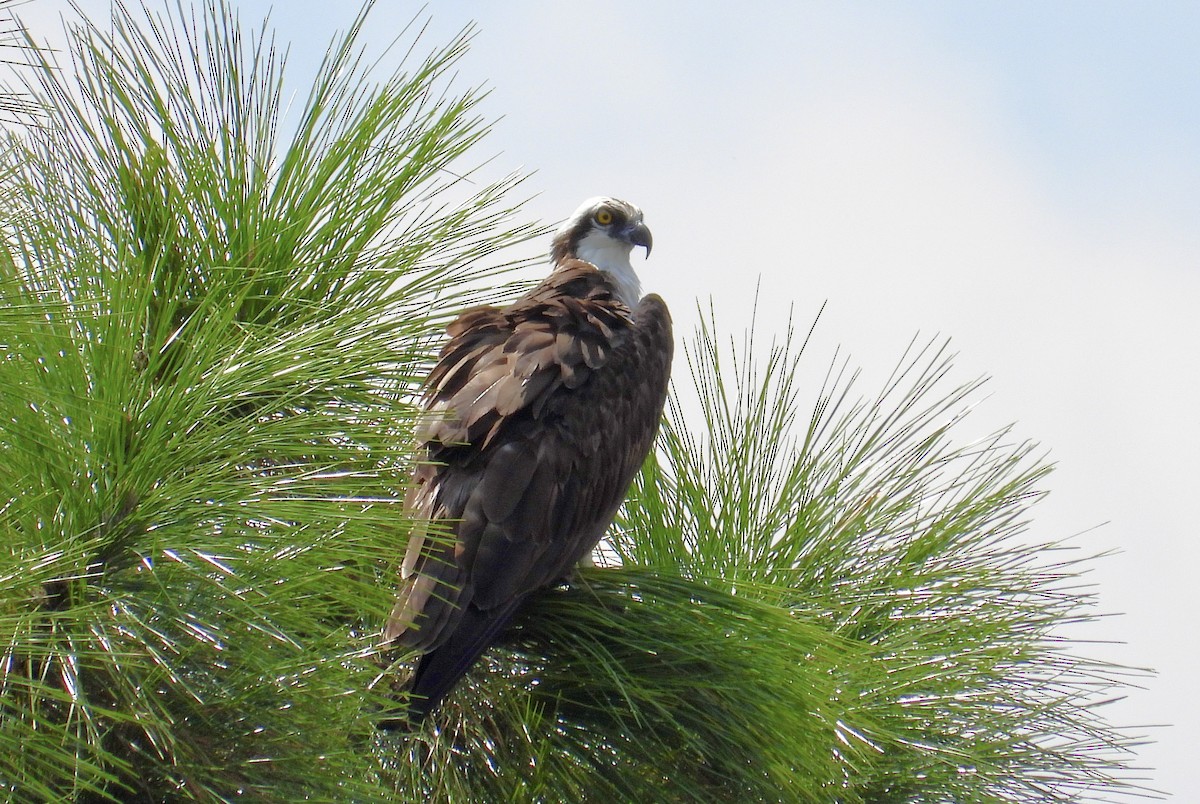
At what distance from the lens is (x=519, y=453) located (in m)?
3.30

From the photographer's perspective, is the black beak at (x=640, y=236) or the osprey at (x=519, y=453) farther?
the black beak at (x=640, y=236)

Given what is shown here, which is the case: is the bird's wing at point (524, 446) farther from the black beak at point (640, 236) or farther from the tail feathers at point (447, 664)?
the black beak at point (640, 236)

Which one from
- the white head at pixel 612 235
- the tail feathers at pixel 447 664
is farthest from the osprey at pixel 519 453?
the white head at pixel 612 235

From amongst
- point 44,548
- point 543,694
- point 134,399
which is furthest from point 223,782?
point 543,694

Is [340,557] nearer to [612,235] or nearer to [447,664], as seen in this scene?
[447,664]

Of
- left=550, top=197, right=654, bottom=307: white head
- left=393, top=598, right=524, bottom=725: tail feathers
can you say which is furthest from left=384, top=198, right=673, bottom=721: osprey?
left=550, top=197, right=654, bottom=307: white head

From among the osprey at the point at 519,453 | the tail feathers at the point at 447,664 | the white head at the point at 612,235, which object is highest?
the white head at the point at 612,235

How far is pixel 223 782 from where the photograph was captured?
6.41 feet

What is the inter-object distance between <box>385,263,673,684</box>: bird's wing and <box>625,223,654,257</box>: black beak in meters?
0.86

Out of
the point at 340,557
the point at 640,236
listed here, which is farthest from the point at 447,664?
the point at 640,236

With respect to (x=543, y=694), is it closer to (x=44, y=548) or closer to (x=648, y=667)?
(x=648, y=667)

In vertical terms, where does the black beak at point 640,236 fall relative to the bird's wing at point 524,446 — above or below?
above

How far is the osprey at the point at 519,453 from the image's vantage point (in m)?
2.83

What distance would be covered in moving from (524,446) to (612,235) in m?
1.71
